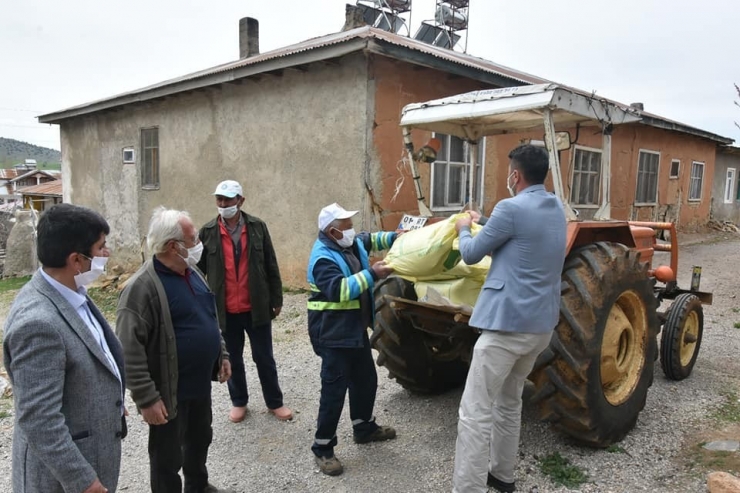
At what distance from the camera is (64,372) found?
5.25 ft

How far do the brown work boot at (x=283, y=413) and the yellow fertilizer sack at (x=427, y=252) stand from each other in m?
1.58

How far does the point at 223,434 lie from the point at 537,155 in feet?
9.19

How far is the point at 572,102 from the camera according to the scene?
3223 mm

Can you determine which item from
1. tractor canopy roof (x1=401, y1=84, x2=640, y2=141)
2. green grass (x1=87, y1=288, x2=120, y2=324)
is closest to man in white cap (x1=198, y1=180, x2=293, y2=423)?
tractor canopy roof (x1=401, y1=84, x2=640, y2=141)

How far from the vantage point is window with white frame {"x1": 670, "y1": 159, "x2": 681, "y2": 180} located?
14.7 metres

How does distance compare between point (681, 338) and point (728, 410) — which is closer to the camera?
point (728, 410)

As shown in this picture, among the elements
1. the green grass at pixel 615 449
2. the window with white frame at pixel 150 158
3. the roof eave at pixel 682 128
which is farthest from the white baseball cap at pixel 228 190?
the roof eave at pixel 682 128

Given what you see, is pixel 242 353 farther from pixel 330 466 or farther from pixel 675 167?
pixel 675 167

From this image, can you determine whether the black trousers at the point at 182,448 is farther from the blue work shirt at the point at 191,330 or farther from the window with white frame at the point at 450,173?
the window with white frame at the point at 450,173

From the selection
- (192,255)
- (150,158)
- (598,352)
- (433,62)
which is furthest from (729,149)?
(192,255)

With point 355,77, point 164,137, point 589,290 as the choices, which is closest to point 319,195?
point 355,77

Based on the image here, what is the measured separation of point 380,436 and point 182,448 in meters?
1.30

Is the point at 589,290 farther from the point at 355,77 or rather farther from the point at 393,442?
the point at 355,77

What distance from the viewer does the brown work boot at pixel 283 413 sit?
3826mm
